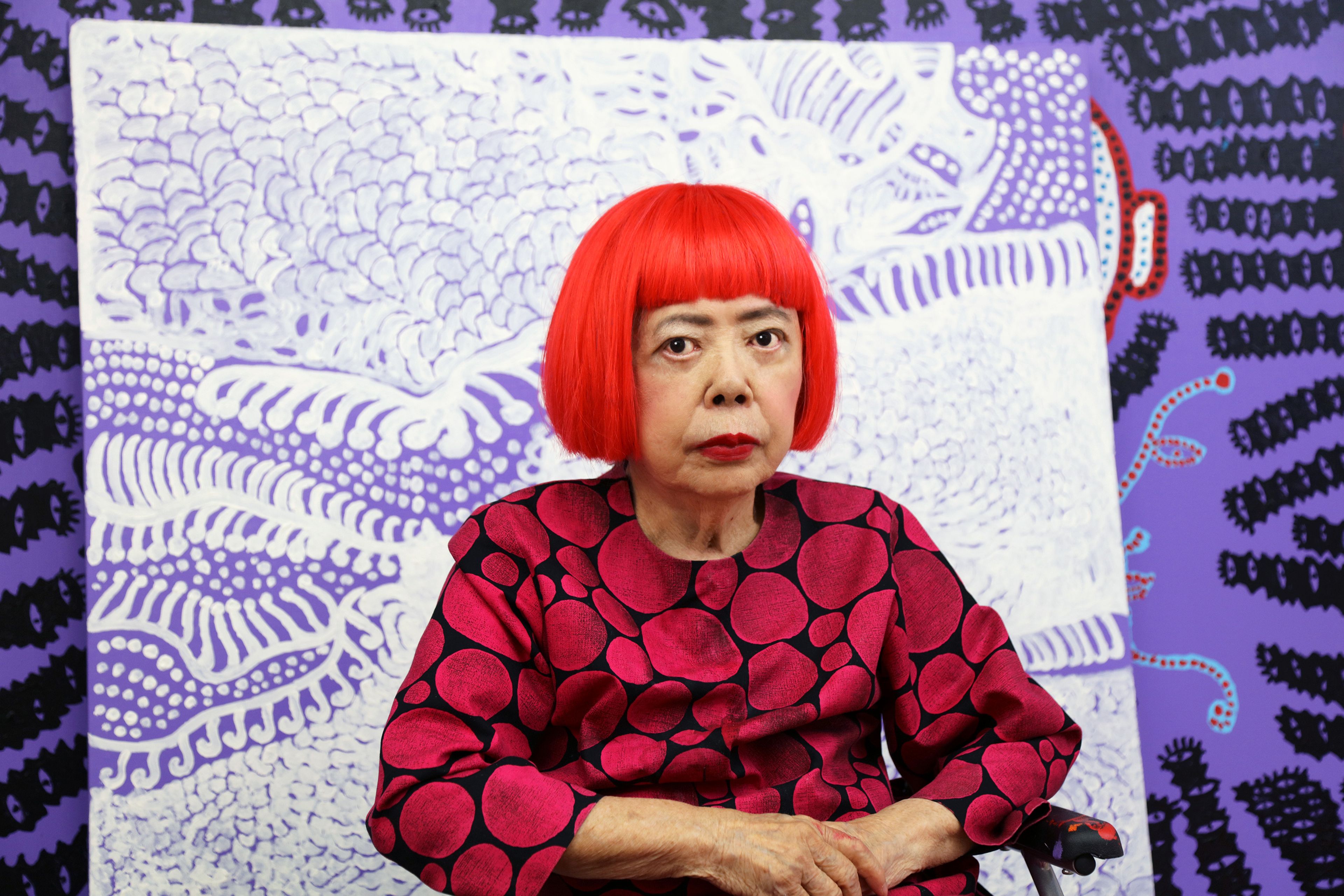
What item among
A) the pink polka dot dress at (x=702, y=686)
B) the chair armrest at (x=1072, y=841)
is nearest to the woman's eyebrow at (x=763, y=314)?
the pink polka dot dress at (x=702, y=686)

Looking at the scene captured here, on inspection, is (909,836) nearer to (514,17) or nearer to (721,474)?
(721,474)

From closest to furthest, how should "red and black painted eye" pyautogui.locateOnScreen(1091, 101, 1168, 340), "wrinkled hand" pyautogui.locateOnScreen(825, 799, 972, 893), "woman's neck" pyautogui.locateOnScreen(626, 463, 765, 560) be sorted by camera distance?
"wrinkled hand" pyautogui.locateOnScreen(825, 799, 972, 893) → "woman's neck" pyautogui.locateOnScreen(626, 463, 765, 560) → "red and black painted eye" pyautogui.locateOnScreen(1091, 101, 1168, 340)

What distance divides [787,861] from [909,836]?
0.18m

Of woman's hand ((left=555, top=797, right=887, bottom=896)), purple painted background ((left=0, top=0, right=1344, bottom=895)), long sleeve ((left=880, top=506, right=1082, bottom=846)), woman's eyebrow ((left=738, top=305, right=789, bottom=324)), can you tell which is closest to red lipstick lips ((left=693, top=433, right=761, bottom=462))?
woman's eyebrow ((left=738, top=305, right=789, bottom=324))

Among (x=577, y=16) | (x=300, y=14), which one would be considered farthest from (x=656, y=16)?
(x=300, y=14)

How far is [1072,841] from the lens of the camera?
3.79 feet

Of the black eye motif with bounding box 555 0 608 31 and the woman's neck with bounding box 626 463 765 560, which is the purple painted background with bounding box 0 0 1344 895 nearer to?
the black eye motif with bounding box 555 0 608 31

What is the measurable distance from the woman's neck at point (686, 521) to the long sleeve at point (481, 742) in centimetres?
16

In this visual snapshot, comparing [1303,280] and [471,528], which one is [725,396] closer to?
[471,528]

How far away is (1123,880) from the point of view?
2.18m

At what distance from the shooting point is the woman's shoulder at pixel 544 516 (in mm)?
1195

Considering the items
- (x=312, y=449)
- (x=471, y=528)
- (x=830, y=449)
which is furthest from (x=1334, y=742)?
(x=312, y=449)

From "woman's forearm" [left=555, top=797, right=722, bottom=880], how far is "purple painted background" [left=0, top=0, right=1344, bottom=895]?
1.64 m

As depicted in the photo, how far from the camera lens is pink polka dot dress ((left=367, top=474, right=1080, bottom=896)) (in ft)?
3.55
